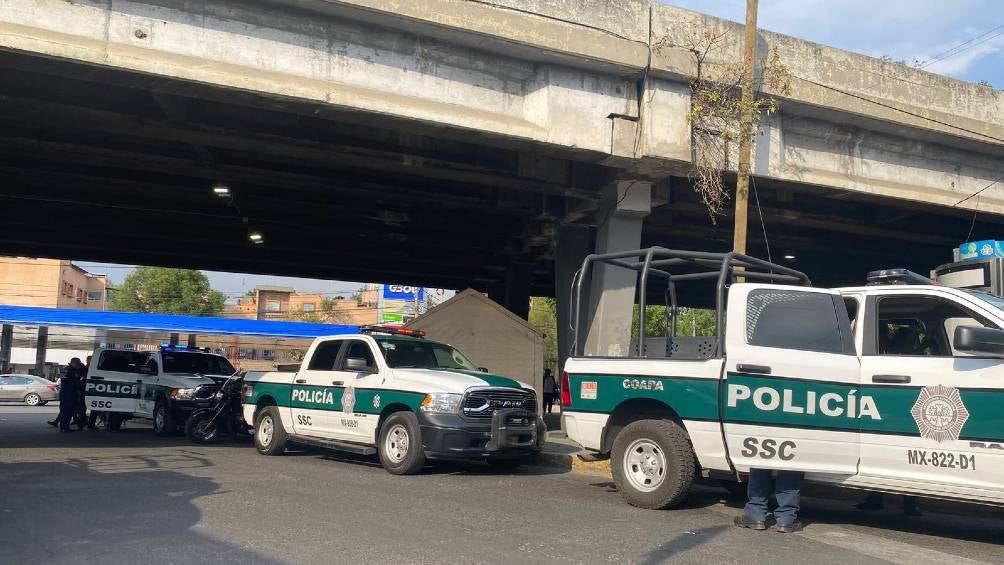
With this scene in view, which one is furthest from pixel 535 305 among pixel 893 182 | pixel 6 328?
pixel 893 182

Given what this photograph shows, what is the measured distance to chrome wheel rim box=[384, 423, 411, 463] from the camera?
432 inches

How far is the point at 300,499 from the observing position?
28.4ft

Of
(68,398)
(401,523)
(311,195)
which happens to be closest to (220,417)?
(68,398)

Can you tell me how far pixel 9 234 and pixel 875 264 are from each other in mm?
26675

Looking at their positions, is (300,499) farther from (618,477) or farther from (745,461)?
(745,461)

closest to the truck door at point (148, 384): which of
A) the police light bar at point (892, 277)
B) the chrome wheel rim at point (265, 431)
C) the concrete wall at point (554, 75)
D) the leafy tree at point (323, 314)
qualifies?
the chrome wheel rim at point (265, 431)

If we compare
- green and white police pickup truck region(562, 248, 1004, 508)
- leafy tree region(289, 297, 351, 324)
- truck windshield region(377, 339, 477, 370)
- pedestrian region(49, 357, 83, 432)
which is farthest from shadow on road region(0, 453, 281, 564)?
→ leafy tree region(289, 297, 351, 324)

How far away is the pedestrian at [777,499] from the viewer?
7.48 m

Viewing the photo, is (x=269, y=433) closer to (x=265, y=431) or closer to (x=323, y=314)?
(x=265, y=431)

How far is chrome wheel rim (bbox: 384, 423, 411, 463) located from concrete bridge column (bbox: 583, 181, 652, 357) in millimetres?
5206

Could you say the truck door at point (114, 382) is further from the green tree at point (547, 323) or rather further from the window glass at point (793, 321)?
the green tree at point (547, 323)

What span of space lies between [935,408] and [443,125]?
25.7ft

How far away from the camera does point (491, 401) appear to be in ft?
36.2

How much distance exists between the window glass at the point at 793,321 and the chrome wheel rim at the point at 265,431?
836 centimetres
